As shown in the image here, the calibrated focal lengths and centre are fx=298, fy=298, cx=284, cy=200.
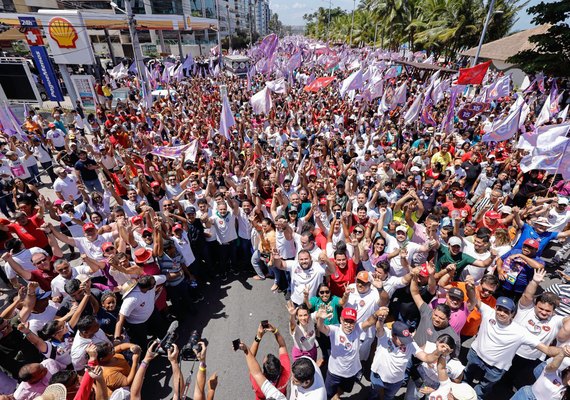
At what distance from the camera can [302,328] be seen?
3266 millimetres

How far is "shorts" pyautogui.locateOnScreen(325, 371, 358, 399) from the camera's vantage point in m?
3.47

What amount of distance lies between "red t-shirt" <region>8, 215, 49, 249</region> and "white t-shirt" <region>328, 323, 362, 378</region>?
507 cm

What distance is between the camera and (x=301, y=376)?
2.61 metres

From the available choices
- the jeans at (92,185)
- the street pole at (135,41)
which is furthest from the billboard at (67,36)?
the jeans at (92,185)

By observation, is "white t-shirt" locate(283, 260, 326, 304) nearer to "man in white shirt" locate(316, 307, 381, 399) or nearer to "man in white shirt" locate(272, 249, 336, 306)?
"man in white shirt" locate(272, 249, 336, 306)

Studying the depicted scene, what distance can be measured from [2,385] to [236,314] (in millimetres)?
2995

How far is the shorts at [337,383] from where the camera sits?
347 centimetres

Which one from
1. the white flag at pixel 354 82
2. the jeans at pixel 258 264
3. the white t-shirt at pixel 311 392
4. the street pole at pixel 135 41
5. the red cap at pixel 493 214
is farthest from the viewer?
the white flag at pixel 354 82

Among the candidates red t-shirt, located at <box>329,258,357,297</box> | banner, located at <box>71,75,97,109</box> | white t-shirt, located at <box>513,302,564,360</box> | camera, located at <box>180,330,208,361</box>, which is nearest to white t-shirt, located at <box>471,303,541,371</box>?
white t-shirt, located at <box>513,302,564,360</box>

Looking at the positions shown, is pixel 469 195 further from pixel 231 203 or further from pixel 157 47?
pixel 157 47

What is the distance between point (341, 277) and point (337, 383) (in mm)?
1332

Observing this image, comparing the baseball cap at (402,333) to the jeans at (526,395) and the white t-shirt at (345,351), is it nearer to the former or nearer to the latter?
the white t-shirt at (345,351)

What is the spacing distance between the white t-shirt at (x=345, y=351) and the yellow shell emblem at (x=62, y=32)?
1680cm

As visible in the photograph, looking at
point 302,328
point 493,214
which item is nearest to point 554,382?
point 302,328
